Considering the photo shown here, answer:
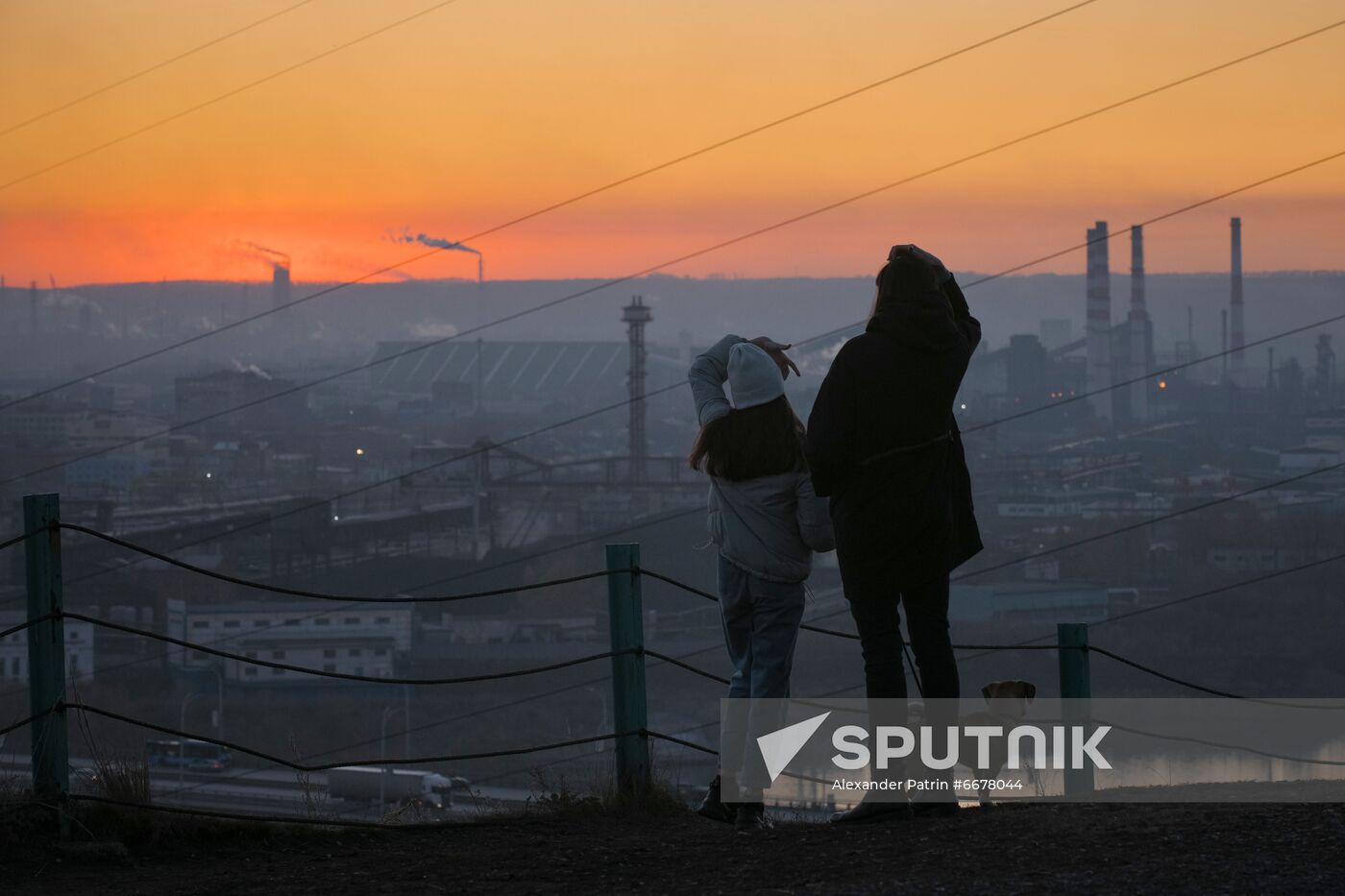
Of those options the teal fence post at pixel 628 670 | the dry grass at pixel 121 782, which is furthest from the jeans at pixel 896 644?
the dry grass at pixel 121 782

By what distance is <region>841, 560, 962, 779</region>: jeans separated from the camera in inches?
134

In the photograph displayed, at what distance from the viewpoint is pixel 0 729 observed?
11.7 feet

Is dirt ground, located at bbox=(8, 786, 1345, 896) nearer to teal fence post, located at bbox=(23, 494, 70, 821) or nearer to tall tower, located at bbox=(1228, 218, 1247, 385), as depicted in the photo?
teal fence post, located at bbox=(23, 494, 70, 821)

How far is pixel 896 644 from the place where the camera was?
3.50m

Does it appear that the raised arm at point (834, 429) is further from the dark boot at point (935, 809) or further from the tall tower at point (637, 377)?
the tall tower at point (637, 377)

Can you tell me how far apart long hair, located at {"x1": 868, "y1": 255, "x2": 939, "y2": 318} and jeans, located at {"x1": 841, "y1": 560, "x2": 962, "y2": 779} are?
644 mm

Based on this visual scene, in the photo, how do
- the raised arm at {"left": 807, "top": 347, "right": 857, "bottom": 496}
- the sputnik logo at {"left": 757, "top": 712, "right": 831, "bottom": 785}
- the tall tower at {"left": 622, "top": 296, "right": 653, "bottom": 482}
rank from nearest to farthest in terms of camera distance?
the raised arm at {"left": 807, "top": 347, "right": 857, "bottom": 496}, the sputnik logo at {"left": 757, "top": 712, "right": 831, "bottom": 785}, the tall tower at {"left": 622, "top": 296, "right": 653, "bottom": 482}

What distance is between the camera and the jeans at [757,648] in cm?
359

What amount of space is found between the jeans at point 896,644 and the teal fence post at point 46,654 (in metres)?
1.93

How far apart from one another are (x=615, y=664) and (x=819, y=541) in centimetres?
91

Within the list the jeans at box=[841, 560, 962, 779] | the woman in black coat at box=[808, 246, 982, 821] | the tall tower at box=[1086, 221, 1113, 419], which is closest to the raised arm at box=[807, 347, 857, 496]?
the woman in black coat at box=[808, 246, 982, 821]

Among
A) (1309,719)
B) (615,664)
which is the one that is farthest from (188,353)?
(615,664)

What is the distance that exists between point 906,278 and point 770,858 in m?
1.37

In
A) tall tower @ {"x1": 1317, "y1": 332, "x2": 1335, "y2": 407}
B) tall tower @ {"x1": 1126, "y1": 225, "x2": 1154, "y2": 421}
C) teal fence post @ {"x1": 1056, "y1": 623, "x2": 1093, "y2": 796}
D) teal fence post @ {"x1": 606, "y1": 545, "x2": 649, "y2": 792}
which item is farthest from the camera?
tall tower @ {"x1": 1317, "y1": 332, "x2": 1335, "y2": 407}
